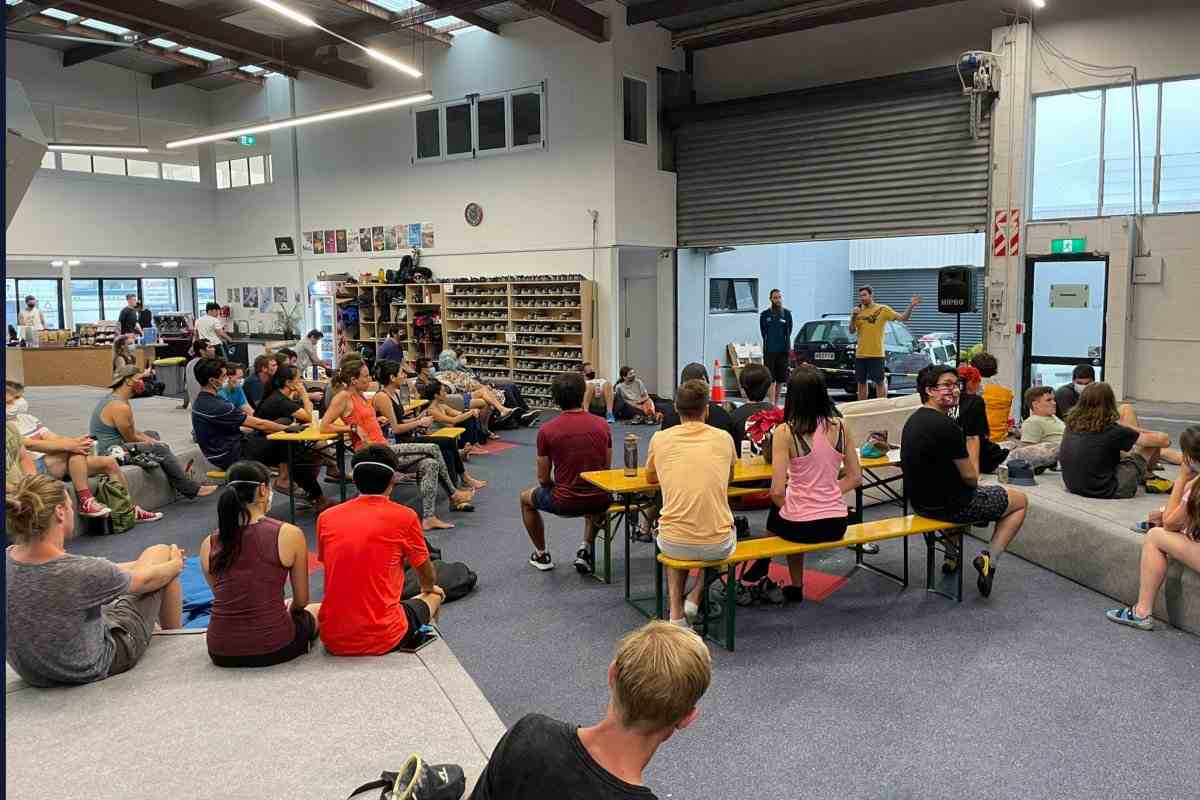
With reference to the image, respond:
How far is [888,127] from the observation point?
11.2 m

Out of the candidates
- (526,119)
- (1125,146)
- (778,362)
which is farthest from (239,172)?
(1125,146)

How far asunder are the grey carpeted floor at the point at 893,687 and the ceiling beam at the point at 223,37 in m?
9.48

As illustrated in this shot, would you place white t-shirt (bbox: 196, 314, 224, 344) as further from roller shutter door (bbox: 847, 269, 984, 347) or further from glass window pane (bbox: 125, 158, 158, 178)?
roller shutter door (bbox: 847, 269, 984, 347)

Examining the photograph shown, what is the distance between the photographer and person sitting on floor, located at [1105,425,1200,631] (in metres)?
4.31

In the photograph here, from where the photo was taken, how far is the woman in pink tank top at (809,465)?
4641 mm

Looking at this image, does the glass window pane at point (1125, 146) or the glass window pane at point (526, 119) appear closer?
the glass window pane at point (1125, 146)

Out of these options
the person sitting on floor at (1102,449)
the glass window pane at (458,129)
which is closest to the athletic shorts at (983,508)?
the person sitting on floor at (1102,449)

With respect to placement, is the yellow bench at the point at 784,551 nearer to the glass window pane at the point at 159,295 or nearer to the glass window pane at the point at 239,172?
the glass window pane at the point at 239,172

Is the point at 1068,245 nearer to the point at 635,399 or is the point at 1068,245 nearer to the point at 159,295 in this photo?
the point at 635,399

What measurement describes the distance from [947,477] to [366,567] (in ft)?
10.6

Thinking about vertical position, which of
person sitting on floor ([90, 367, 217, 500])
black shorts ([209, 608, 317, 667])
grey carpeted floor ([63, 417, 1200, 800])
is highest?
person sitting on floor ([90, 367, 217, 500])

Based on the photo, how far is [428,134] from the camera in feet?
46.2

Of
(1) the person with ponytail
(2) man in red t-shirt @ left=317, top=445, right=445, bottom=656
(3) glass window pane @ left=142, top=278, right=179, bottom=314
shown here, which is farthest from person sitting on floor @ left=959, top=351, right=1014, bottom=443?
(3) glass window pane @ left=142, top=278, right=179, bottom=314

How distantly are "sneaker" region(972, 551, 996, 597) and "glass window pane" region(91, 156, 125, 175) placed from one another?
17338 millimetres
